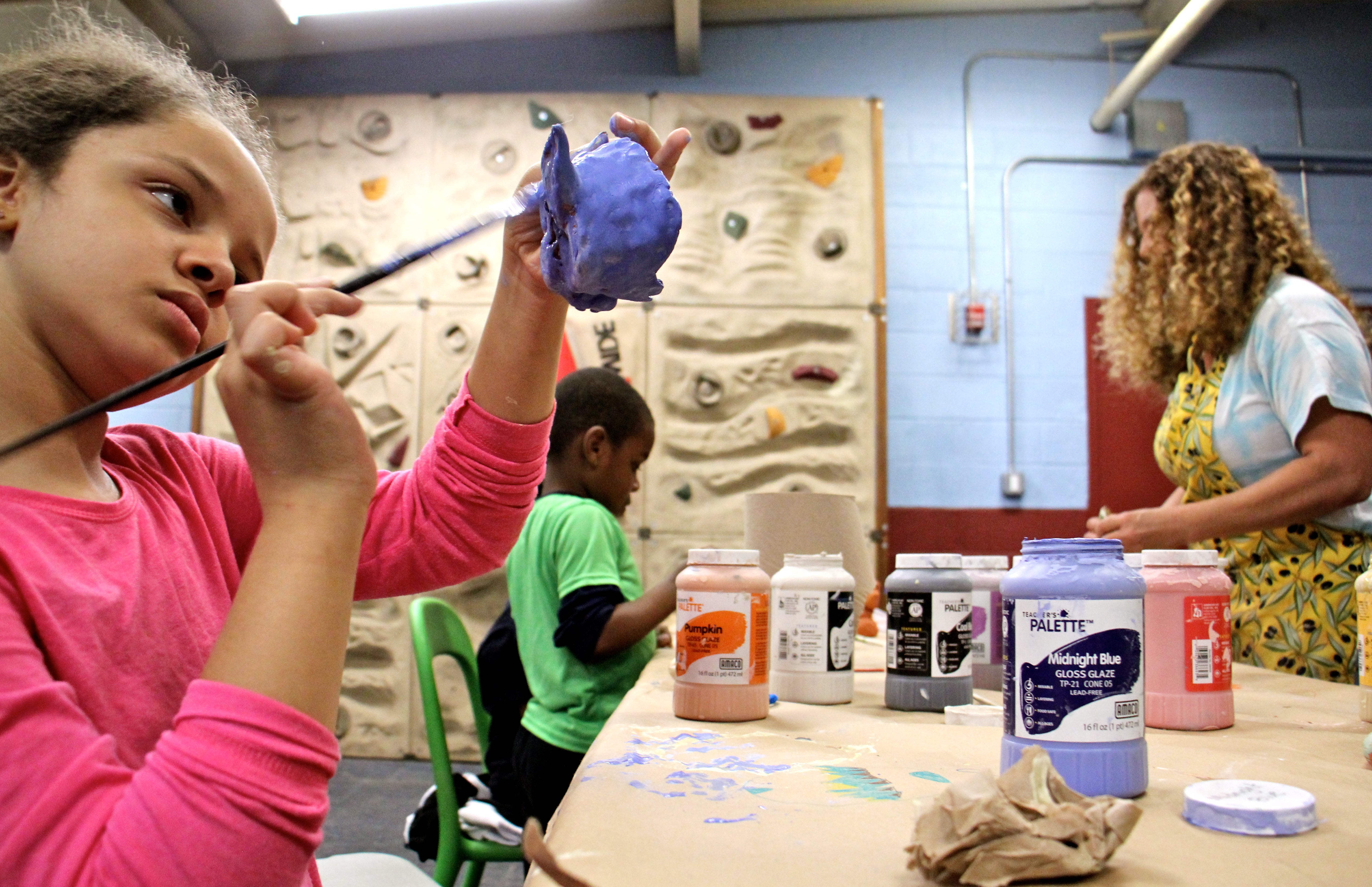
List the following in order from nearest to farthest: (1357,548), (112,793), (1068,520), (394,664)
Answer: (112,793) → (1357,548) → (394,664) → (1068,520)

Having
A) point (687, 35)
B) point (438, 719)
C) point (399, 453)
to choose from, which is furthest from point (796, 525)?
point (687, 35)

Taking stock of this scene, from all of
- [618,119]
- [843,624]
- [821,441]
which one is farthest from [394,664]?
[618,119]

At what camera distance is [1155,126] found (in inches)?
155

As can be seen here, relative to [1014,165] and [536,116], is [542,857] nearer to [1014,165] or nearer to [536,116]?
[536,116]

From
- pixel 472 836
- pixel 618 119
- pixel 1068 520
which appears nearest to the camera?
pixel 618 119

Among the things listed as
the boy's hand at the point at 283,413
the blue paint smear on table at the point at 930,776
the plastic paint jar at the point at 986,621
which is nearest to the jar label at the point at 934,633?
the plastic paint jar at the point at 986,621

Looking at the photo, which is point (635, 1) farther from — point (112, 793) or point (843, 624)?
point (112, 793)

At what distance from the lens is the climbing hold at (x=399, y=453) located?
11.8 feet

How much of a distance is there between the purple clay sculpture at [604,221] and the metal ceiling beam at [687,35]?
304 centimetres

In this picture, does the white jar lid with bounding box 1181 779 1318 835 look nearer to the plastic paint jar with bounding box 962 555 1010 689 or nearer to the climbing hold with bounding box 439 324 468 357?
the plastic paint jar with bounding box 962 555 1010 689

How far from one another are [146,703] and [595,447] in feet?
4.58

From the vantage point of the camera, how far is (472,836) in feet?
5.88

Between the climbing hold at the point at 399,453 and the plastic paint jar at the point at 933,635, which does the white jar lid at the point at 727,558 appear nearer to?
the plastic paint jar at the point at 933,635

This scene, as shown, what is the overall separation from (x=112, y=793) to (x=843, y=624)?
97 centimetres
